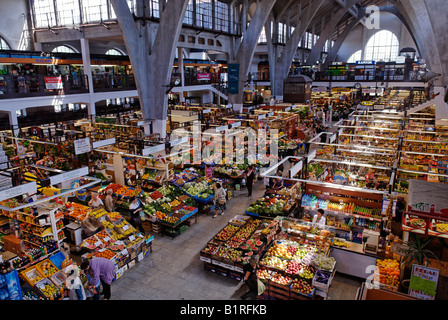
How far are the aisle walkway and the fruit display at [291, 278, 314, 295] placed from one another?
83 cm

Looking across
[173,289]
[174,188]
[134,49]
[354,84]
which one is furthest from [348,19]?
[173,289]

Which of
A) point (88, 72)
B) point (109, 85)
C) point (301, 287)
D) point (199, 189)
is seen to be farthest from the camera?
point (109, 85)

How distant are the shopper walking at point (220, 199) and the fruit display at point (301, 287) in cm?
440

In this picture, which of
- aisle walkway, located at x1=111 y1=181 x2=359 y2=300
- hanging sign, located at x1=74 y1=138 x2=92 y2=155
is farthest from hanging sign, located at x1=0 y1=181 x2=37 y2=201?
hanging sign, located at x1=74 y1=138 x2=92 y2=155

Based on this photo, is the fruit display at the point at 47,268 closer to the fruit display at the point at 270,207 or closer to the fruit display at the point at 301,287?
the fruit display at the point at 301,287

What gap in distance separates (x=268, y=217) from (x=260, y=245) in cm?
171

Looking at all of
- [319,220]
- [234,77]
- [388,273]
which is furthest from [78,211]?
[234,77]

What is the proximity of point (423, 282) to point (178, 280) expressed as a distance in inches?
189

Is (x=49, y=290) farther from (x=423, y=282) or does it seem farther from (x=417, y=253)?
(x=417, y=253)

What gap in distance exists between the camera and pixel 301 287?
6059mm

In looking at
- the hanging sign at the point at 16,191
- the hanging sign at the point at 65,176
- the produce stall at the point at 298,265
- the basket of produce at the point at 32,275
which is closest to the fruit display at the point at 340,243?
the produce stall at the point at 298,265

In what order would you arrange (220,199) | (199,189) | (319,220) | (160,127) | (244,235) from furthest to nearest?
(160,127) < (199,189) < (220,199) < (319,220) < (244,235)

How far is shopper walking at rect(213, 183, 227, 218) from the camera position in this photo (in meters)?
10.2

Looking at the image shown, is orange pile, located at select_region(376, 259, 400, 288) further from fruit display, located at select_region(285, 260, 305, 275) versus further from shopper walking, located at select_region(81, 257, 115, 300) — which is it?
shopper walking, located at select_region(81, 257, 115, 300)
